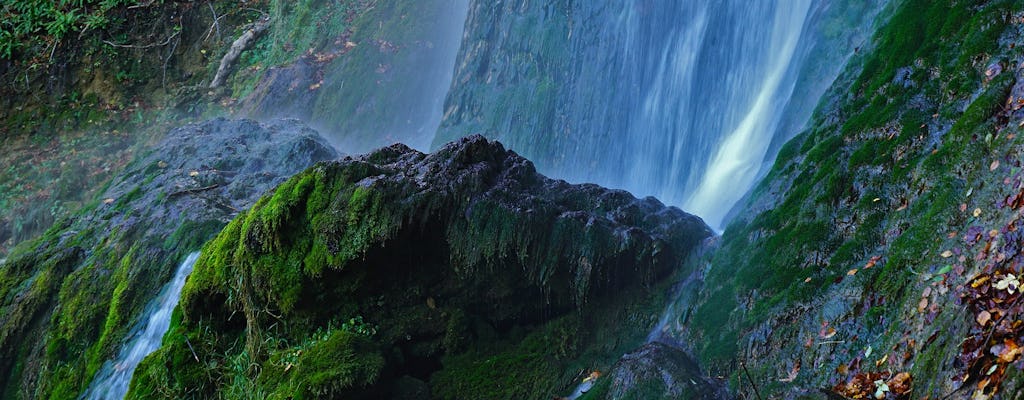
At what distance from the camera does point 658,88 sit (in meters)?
13.9

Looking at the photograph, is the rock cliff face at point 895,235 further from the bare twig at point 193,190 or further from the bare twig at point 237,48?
the bare twig at point 237,48

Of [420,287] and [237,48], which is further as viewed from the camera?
[237,48]

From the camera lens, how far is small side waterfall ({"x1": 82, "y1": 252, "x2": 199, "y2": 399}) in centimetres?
751

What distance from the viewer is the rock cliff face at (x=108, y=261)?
8.58 meters

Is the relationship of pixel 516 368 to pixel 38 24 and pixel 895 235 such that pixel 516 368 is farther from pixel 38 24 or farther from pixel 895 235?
pixel 38 24

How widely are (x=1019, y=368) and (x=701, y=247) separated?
4.54 m

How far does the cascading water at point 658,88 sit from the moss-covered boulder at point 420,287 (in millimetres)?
2682

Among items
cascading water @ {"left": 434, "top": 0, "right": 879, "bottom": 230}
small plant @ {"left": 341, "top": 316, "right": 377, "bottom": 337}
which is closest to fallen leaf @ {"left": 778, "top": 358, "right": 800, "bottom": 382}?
small plant @ {"left": 341, "top": 316, "right": 377, "bottom": 337}

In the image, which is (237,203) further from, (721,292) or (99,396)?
(721,292)

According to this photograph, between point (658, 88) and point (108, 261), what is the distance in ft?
31.8

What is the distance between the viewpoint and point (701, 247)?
732cm

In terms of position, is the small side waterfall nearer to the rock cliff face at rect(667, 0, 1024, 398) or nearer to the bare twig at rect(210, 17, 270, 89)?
the rock cliff face at rect(667, 0, 1024, 398)

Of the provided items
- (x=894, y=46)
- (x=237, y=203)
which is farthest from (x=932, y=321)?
(x=237, y=203)

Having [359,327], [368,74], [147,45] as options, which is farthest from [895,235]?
[147,45]
